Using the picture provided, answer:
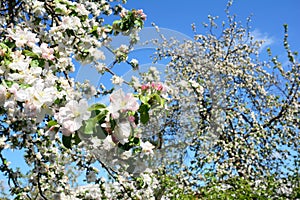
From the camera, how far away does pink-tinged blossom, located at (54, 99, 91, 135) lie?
139 centimetres

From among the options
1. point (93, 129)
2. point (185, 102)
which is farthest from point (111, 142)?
point (185, 102)

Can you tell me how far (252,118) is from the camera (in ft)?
26.0

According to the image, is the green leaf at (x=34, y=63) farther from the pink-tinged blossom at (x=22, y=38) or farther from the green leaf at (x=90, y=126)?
the green leaf at (x=90, y=126)

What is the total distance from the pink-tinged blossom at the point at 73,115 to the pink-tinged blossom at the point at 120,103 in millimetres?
87

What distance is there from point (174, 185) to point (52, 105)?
4744mm

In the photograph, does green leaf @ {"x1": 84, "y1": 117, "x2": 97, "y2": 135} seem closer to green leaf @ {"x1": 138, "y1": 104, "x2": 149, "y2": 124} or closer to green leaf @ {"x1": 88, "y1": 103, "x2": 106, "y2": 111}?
green leaf @ {"x1": 88, "y1": 103, "x2": 106, "y2": 111}

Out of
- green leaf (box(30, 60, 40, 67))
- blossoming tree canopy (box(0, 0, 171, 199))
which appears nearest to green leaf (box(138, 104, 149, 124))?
blossoming tree canopy (box(0, 0, 171, 199))

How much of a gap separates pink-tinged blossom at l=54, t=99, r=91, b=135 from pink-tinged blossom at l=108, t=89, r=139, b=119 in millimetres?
87

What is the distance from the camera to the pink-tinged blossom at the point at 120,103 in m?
1.39

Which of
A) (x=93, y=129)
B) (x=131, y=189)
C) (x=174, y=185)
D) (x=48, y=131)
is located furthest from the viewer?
(x=174, y=185)

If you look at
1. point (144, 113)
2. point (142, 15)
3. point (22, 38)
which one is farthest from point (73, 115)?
point (142, 15)

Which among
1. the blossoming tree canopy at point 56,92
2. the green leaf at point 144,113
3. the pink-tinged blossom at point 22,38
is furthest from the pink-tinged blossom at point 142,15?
the green leaf at point 144,113

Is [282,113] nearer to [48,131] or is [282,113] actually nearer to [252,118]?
[252,118]

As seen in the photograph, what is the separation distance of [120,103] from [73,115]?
0.57 ft
